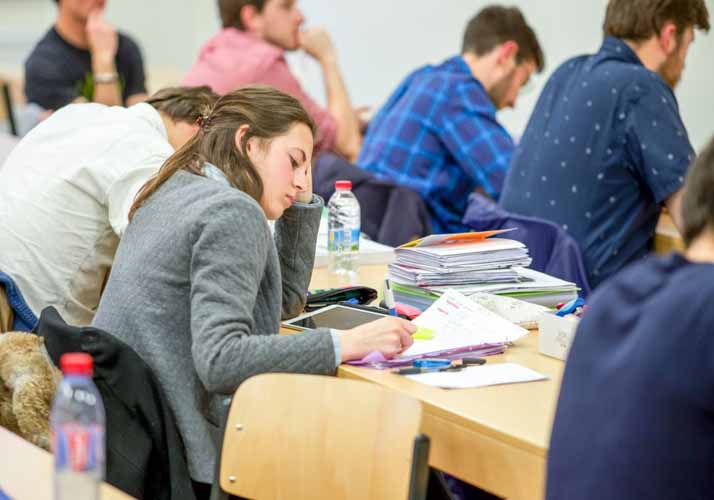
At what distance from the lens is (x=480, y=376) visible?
5.83 feet

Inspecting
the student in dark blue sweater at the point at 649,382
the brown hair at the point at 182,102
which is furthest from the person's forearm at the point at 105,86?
the student in dark blue sweater at the point at 649,382

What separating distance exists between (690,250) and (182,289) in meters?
0.96

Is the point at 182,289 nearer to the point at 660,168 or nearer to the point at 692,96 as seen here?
the point at 660,168

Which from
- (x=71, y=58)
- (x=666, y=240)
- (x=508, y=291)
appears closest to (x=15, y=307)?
(x=508, y=291)

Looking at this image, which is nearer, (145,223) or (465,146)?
(145,223)

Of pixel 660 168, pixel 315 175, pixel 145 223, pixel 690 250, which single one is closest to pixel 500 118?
pixel 315 175

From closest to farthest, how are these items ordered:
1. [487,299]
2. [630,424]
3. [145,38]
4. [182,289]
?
[630,424] < [182,289] < [487,299] < [145,38]

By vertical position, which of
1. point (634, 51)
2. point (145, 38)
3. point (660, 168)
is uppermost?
point (634, 51)

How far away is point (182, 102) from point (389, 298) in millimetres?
814

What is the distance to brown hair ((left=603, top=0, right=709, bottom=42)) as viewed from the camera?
9.87ft

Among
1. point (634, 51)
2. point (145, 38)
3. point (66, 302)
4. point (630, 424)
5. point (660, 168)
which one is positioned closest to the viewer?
point (630, 424)

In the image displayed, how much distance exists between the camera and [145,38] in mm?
8141

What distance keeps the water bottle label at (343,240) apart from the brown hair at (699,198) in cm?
161

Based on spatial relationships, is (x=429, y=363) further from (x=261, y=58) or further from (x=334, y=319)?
(x=261, y=58)
